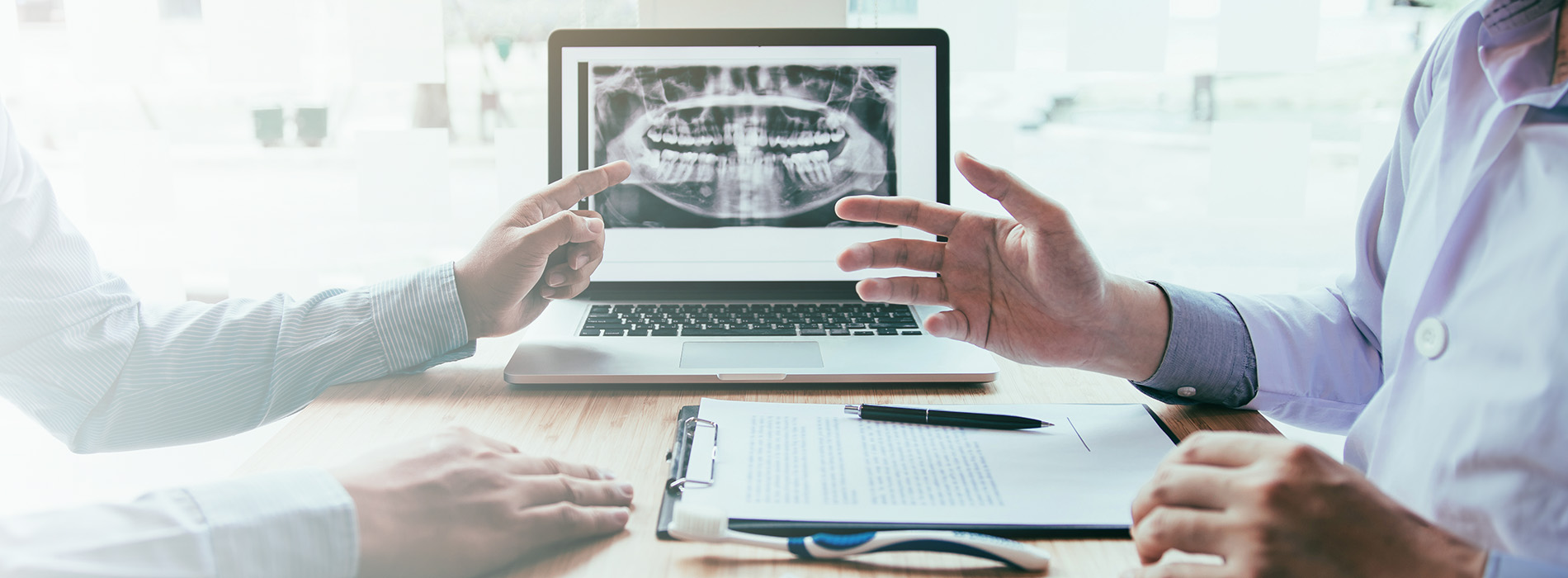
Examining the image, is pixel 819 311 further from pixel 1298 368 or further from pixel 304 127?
pixel 304 127

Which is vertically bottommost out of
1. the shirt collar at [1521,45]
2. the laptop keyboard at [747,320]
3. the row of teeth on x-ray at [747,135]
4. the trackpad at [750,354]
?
the trackpad at [750,354]

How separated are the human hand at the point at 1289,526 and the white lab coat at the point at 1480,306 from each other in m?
0.13

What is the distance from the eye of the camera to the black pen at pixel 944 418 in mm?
766

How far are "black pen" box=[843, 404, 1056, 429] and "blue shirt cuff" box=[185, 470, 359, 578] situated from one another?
44 centimetres

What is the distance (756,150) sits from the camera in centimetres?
119

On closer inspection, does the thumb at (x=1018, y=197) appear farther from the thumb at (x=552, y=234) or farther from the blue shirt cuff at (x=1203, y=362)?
the thumb at (x=552, y=234)

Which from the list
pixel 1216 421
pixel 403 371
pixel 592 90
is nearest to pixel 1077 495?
pixel 1216 421

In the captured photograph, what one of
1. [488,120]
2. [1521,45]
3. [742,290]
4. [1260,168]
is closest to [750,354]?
[742,290]

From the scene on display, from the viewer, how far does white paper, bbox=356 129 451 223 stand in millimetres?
1520

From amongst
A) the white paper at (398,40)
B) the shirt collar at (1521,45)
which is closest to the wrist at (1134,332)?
the shirt collar at (1521,45)

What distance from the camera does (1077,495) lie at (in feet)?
2.10

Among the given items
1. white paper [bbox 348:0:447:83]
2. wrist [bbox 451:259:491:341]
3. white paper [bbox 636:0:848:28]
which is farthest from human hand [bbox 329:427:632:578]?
white paper [bbox 348:0:447:83]

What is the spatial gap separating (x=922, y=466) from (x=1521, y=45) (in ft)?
1.93

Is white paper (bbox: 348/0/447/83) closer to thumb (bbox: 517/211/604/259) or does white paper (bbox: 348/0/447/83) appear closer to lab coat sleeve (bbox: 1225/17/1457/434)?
thumb (bbox: 517/211/604/259)
